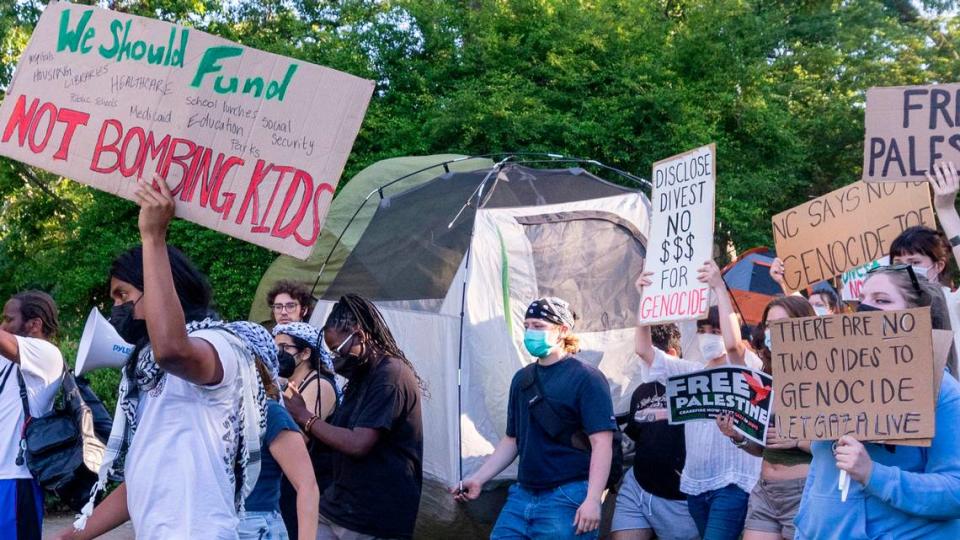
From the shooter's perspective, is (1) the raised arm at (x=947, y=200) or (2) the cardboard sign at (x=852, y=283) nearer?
(1) the raised arm at (x=947, y=200)

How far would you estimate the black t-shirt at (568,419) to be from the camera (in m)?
6.06

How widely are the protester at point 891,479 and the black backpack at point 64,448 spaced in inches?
149

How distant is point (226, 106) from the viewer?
4.10 metres

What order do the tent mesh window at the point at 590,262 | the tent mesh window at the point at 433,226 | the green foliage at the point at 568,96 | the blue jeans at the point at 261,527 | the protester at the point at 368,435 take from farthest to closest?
the green foliage at the point at 568,96, the tent mesh window at the point at 590,262, the tent mesh window at the point at 433,226, the protester at the point at 368,435, the blue jeans at the point at 261,527

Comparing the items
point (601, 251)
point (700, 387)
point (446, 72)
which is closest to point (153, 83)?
point (700, 387)

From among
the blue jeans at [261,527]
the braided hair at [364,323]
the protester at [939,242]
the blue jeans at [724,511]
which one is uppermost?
the protester at [939,242]

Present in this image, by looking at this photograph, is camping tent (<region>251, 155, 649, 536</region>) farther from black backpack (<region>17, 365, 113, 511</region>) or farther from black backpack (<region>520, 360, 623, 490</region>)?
black backpack (<region>17, 365, 113, 511</region>)

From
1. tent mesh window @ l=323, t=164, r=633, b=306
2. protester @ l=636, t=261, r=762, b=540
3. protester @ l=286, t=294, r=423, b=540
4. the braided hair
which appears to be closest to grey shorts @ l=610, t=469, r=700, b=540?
protester @ l=636, t=261, r=762, b=540

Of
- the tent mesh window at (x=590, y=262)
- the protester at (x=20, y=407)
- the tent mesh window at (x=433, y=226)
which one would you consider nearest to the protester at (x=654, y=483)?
the tent mesh window at (x=590, y=262)

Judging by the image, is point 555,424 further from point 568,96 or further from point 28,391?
A: point 568,96

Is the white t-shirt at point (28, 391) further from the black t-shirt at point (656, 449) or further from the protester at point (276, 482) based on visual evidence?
the black t-shirt at point (656, 449)

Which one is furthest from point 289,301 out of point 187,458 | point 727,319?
point 187,458

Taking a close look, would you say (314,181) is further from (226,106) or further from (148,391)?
(148,391)

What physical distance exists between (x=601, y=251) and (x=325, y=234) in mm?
3135
